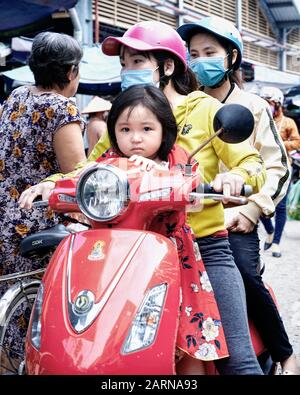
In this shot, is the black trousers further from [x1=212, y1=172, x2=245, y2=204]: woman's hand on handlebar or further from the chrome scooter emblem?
the chrome scooter emblem

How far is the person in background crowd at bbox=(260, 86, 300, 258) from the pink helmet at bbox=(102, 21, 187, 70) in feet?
12.9

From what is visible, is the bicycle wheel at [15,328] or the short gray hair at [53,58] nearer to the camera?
the bicycle wheel at [15,328]

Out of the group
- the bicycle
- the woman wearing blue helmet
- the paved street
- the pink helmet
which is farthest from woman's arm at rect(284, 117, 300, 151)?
the bicycle

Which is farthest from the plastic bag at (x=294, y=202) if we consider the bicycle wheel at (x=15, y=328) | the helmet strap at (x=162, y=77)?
the bicycle wheel at (x=15, y=328)

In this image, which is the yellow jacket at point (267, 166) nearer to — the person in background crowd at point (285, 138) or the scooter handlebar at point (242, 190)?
the scooter handlebar at point (242, 190)

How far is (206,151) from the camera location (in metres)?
2.42

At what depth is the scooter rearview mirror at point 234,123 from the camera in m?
1.90

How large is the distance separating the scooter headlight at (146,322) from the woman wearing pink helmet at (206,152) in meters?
0.33

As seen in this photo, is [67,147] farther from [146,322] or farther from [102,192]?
[146,322]

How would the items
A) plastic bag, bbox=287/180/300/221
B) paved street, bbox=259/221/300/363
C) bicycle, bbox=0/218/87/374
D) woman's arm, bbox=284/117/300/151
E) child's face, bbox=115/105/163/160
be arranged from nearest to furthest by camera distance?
child's face, bbox=115/105/163/160
bicycle, bbox=0/218/87/374
paved street, bbox=259/221/300/363
woman's arm, bbox=284/117/300/151
plastic bag, bbox=287/180/300/221

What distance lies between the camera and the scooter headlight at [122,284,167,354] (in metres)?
1.74

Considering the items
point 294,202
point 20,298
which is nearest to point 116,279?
point 20,298

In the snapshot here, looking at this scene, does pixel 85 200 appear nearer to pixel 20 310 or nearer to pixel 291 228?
pixel 20 310
